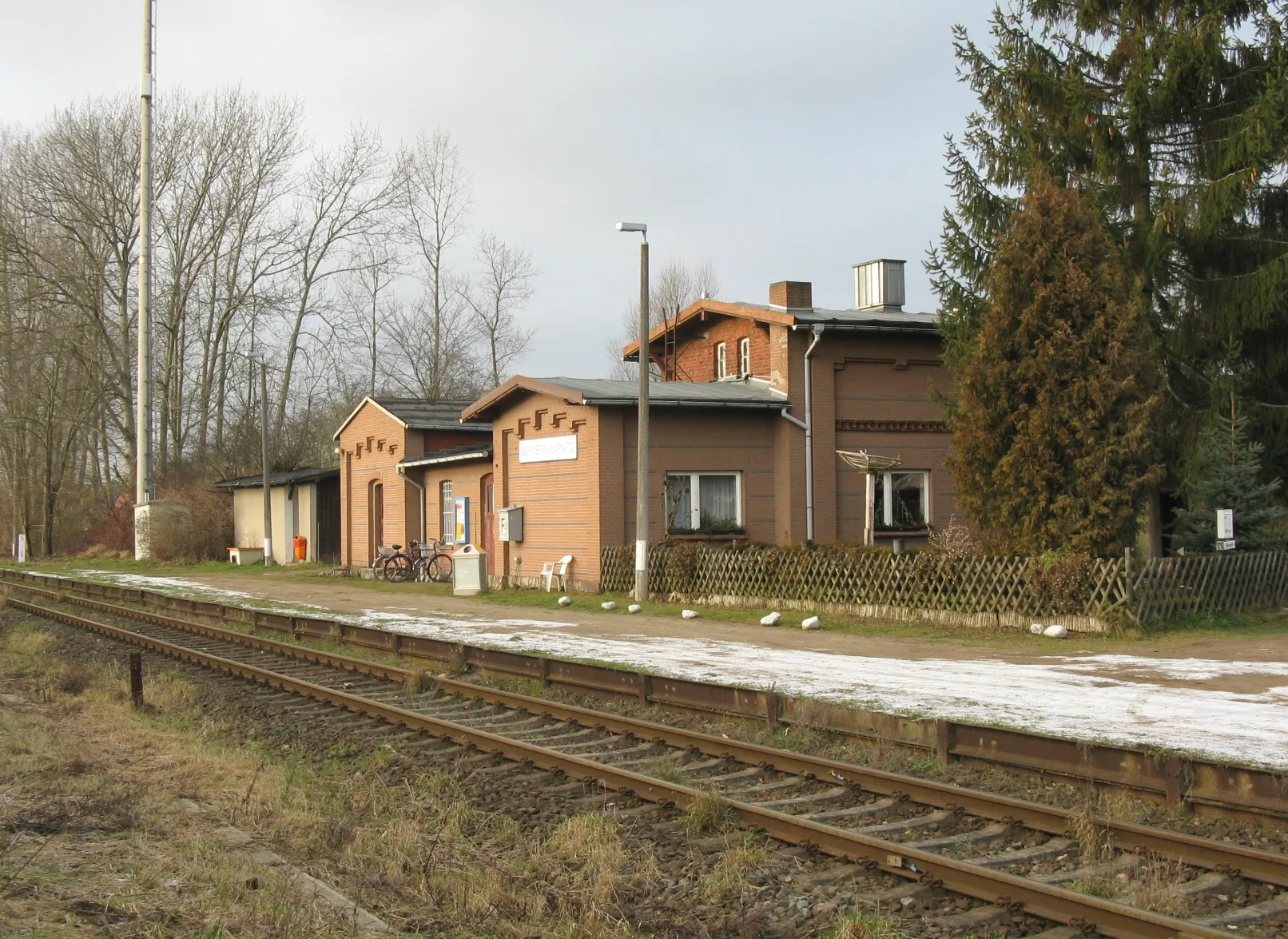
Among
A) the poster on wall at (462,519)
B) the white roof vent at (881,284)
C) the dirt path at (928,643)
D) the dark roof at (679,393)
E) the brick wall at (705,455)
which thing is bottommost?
the dirt path at (928,643)

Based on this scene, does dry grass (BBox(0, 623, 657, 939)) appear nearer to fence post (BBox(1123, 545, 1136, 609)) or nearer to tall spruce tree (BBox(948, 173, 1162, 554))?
fence post (BBox(1123, 545, 1136, 609))

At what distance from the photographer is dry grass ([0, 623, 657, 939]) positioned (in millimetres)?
5465

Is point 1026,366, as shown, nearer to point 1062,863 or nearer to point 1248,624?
point 1248,624

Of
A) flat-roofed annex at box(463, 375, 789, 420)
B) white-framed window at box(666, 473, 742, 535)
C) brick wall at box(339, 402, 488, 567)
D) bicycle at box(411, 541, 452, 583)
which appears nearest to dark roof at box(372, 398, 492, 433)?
brick wall at box(339, 402, 488, 567)

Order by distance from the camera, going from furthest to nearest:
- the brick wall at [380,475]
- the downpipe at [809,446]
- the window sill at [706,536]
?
the brick wall at [380,475] → the downpipe at [809,446] → the window sill at [706,536]

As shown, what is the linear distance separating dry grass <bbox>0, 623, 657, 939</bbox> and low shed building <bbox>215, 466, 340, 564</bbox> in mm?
31229

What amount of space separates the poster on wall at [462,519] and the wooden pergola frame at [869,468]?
9.99 meters

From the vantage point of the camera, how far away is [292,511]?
140ft

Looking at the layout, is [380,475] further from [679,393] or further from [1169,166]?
[1169,166]

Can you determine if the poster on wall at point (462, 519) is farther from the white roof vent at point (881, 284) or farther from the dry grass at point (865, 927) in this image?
the dry grass at point (865, 927)

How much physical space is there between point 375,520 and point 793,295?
51.8ft

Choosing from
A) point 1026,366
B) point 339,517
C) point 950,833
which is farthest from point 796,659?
point 339,517

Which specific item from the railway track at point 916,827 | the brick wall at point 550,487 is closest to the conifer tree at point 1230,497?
the brick wall at point 550,487

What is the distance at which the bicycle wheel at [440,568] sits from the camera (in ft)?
101
